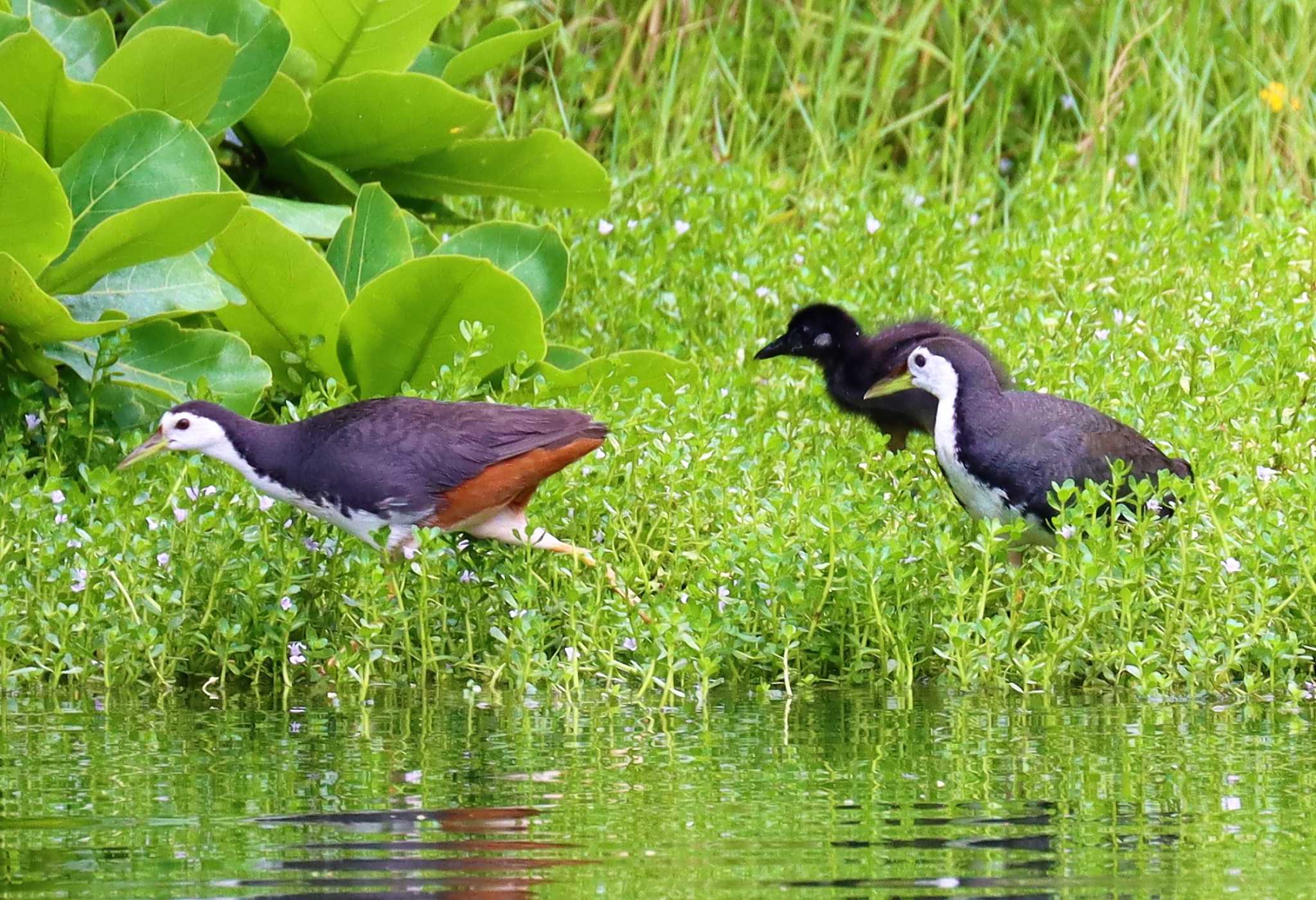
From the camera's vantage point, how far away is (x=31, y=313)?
21.0 feet

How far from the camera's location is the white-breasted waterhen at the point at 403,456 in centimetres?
595

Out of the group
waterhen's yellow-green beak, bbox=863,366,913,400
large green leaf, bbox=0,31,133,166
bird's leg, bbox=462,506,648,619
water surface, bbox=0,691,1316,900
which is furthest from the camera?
waterhen's yellow-green beak, bbox=863,366,913,400

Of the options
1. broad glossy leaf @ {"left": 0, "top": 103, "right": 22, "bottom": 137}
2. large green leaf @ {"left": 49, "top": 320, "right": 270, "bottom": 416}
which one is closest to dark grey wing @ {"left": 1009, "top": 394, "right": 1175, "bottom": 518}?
large green leaf @ {"left": 49, "top": 320, "right": 270, "bottom": 416}

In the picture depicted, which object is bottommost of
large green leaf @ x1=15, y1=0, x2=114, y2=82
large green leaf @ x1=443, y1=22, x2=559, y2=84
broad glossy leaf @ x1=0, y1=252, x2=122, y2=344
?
broad glossy leaf @ x1=0, y1=252, x2=122, y2=344

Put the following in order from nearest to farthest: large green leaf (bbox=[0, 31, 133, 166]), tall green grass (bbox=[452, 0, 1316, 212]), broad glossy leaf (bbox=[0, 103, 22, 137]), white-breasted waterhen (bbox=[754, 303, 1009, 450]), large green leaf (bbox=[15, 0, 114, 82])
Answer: broad glossy leaf (bbox=[0, 103, 22, 137]), large green leaf (bbox=[0, 31, 133, 166]), large green leaf (bbox=[15, 0, 114, 82]), white-breasted waterhen (bbox=[754, 303, 1009, 450]), tall green grass (bbox=[452, 0, 1316, 212])

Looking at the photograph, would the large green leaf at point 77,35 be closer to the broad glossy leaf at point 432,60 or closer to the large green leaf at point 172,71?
the large green leaf at point 172,71

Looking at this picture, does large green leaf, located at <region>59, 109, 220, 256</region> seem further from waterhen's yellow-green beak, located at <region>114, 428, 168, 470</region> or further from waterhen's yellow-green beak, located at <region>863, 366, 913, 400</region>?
waterhen's yellow-green beak, located at <region>863, 366, 913, 400</region>

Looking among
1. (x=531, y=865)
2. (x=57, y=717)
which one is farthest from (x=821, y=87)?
(x=531, y=865)

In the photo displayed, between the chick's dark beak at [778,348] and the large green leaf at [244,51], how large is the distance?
7.52 feet

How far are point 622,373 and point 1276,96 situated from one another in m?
5.23

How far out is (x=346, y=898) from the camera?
10.9 feet

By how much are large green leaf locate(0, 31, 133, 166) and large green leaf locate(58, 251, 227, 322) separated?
56cm

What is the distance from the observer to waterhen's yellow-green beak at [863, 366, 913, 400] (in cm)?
696

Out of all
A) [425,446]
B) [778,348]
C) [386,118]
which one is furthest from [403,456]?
[778,348]
